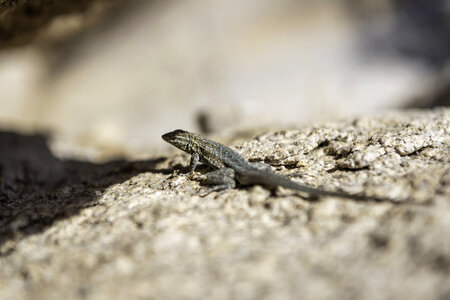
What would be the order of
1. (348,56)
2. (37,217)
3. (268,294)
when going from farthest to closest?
1. (348,56)
2. (37,217)
3. (268,294)

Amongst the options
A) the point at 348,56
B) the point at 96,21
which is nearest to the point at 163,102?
the point at 96,21

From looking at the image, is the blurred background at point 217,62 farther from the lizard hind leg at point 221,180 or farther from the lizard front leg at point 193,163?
the lizard hind leg at point 221,180

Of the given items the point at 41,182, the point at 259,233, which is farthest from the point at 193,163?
the point at 41,182

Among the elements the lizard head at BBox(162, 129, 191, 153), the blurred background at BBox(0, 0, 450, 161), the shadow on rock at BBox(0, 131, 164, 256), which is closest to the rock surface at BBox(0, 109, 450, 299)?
the shadow on rock at BBox(0, 131, 164, 256)

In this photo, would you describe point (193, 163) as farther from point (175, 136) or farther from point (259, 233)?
point (259, 233)

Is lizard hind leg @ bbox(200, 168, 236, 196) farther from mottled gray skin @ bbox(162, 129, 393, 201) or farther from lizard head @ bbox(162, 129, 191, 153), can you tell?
lizard head @ bbox(162, 129, 191, 153)

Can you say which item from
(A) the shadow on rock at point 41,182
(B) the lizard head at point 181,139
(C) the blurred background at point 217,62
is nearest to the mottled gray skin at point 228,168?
(B) the lizard head at point 181,139

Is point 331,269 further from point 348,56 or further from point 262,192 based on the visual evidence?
point 348,56
